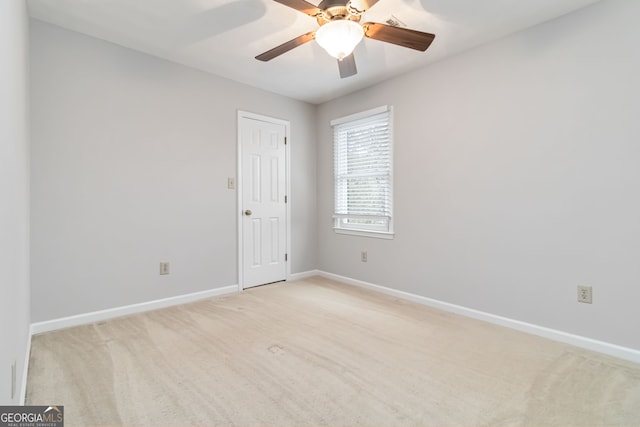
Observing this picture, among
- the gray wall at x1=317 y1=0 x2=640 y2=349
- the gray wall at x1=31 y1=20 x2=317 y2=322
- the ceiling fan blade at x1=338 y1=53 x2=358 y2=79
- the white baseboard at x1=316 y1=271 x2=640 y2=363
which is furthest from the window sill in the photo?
the ceiling fan blade at x1=338 y1=53 x2=358 y2=79

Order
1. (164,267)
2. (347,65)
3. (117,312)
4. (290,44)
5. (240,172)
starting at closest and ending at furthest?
(290,44)
(347,65)
(117,312)
(164,267)
(240,172)

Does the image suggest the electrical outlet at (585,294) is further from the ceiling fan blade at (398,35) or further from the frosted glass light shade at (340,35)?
the frosted glass light shade at (340,35)

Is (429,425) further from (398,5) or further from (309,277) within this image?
(309,277)

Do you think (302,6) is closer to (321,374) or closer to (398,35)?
(398,35)

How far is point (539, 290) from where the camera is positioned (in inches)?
99.1

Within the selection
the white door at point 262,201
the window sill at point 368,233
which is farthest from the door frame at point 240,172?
the window sill at point 368,233

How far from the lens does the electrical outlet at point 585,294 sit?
2.29 meters

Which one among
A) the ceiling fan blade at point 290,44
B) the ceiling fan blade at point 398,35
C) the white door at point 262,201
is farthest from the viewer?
the white door at point 262,201

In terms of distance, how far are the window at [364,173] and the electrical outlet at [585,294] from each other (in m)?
1.75

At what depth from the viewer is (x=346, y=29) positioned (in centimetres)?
185

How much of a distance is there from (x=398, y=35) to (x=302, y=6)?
63cm

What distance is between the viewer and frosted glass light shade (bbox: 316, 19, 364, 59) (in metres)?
1.85

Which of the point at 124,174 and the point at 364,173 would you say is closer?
the point at 124,174

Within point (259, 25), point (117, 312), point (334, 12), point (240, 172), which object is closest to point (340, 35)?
point (334, 12)
